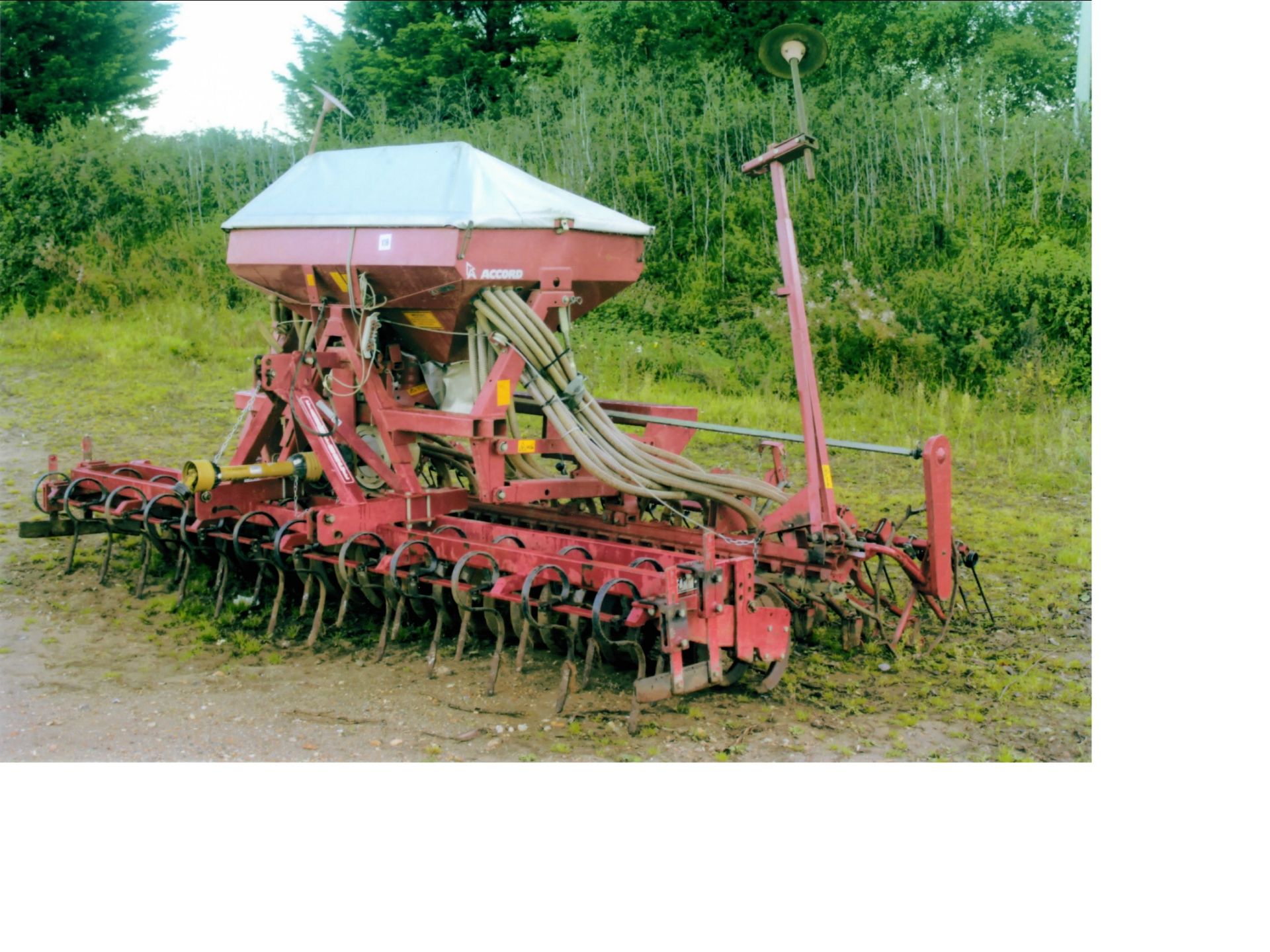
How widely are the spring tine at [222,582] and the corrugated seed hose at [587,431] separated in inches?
56.2

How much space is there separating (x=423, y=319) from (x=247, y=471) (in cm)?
97

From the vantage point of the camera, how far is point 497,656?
4559 millimetres

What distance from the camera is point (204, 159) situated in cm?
969

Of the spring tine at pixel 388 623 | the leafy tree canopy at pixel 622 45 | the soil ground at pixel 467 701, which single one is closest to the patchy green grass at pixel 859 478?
the soil ground at pixel 467 701

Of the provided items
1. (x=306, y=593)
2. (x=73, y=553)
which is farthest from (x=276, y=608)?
(x=73, y=553)

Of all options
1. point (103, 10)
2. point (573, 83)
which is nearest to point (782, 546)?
point (103, 10)

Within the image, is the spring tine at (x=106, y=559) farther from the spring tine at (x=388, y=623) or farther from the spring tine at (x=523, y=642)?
the spring tine at (x=523, y=642)

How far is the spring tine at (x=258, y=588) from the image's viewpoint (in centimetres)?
538

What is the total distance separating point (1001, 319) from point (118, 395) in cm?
606

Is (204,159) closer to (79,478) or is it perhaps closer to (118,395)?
(118,395)

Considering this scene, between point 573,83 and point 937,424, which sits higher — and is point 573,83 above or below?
above

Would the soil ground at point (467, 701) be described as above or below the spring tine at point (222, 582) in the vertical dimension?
below

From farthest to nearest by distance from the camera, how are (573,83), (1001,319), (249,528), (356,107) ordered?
(573,83) → (356,107) → (1001,319) → (249,528)

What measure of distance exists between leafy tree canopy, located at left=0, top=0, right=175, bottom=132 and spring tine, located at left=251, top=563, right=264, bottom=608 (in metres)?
2.34
